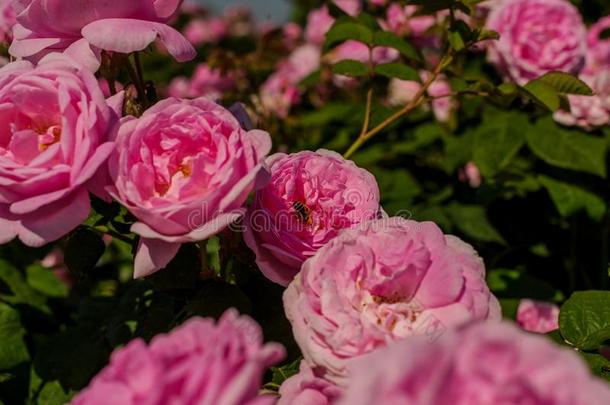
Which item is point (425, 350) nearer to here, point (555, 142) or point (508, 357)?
point (508, 357)

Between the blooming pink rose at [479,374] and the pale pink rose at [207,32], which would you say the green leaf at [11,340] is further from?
the pale pink rose at [207,32]

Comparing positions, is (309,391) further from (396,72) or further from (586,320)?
(396,72)

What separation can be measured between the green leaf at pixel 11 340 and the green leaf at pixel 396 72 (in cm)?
87

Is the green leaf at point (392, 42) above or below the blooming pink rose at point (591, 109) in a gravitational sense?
above

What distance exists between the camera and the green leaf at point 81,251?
3.48 ft

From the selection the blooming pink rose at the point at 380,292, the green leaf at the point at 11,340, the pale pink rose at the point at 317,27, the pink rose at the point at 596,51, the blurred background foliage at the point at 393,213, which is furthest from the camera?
the pale pink rose at the point at 317,27

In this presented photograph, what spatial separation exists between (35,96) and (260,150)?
0.29 metres

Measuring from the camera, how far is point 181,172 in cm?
89

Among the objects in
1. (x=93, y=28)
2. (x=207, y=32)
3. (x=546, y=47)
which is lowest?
(x=207, y=32)

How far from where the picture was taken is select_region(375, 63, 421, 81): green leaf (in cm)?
140

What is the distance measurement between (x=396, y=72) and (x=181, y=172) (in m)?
0.65

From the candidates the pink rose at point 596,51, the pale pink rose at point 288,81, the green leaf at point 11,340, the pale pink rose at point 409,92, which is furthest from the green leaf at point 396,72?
the pale pink rose at point 288,81

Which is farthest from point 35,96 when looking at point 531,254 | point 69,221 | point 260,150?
point 531,254

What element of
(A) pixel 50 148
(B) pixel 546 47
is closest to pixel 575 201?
(B) pixel 546 47
